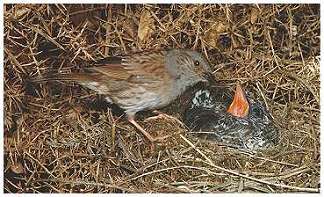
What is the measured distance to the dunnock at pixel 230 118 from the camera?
3.63 m

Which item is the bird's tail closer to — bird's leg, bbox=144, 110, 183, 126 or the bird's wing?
the bird's wing

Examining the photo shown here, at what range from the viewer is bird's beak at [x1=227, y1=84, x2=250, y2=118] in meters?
3.77

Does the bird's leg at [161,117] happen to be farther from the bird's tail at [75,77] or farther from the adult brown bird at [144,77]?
the bird's tail at [75,77]

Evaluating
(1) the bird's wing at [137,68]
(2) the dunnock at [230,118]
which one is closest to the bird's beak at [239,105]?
(2) the dunnock at [230,118]

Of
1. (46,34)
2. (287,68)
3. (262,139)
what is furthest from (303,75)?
(46,34)

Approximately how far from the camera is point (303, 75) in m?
3.75

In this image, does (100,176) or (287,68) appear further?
(287,68)

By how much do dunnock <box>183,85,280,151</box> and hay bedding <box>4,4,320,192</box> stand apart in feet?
0.23

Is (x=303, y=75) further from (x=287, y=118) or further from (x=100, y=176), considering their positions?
(x=100, y=176)

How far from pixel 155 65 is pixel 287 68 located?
2.28 feet

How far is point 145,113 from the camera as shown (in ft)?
12.3

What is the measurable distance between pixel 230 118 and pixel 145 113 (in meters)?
0.43

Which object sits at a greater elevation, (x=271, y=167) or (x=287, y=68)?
(x=287, y=68)

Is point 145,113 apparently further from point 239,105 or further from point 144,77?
point 239,105
